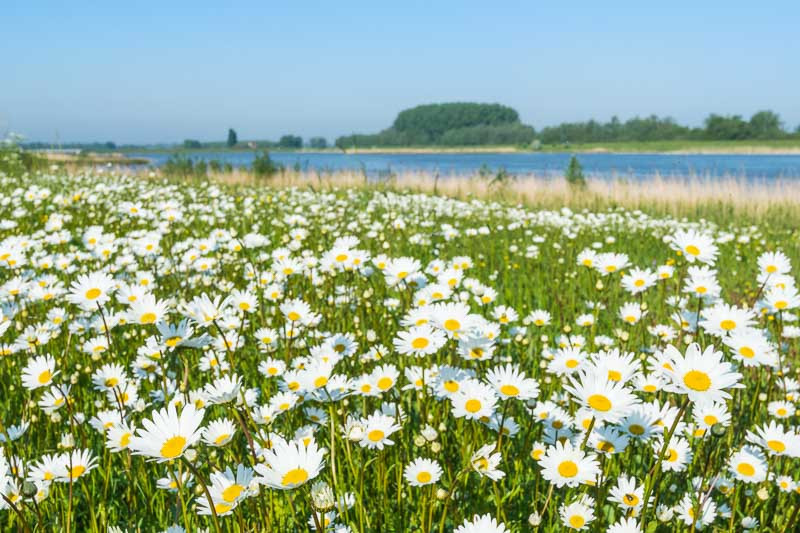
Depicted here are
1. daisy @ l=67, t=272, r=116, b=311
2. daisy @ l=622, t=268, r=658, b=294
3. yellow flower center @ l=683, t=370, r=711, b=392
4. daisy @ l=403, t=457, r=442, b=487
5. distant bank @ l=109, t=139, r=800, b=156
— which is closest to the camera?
yellow flower center @ l=683, t=370, r=711, b=392

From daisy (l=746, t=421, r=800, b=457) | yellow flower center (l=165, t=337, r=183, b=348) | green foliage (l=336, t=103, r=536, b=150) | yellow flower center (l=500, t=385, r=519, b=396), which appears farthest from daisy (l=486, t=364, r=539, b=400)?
green foliage (l=336, t=103, r=536, b=150)

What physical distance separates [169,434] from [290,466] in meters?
0.28

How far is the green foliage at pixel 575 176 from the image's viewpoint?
13.8 meters

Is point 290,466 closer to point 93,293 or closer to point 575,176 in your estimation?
point 93,293

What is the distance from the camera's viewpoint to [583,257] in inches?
127

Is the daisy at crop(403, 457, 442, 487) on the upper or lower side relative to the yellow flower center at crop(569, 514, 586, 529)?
upper

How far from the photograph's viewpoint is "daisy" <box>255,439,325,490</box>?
108 cm

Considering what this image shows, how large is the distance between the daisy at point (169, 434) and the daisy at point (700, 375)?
3.42ft

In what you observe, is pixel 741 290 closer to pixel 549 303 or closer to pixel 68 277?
pixel 549 303

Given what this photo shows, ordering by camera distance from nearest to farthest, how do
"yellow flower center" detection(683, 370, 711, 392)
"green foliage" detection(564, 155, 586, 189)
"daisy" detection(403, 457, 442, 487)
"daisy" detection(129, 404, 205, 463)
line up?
"daisy" detection(129, 404, 205, 463), "yellow flower center" detection(683, 370, 711, 392), "daisy" detection(403, 457, 442, 487), "green foliage" detection(564, 155, 586, 189)

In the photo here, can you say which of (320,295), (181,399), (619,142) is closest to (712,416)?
(181,399)

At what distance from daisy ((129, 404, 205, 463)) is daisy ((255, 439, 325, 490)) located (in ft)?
0.52

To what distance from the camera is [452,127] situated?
132875mm

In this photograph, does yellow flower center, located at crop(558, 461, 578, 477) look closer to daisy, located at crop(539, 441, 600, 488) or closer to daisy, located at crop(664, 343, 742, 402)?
daisy, located at crop(539, 441, 600, 488)
